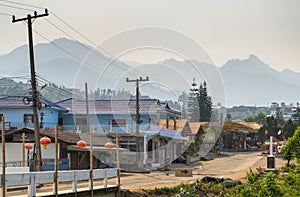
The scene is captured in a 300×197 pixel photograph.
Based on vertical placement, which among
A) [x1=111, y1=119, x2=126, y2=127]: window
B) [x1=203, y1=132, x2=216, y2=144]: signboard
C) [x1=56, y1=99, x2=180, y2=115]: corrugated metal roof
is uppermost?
[x1=56, y1=99, x2=180, y2=115]: corrugated metal roof

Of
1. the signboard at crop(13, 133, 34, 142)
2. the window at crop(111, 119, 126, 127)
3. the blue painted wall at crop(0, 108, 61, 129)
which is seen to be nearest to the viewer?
the signboard at crop(13, 133, 34, 142)

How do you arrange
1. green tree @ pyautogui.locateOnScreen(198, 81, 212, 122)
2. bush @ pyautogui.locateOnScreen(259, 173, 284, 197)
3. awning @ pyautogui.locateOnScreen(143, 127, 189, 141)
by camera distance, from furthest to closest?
1. green tree @ pyautogui.locateOnScreen(198, 81, 212, 122)
2. awning @ pyautogui.locateOnScreen(143, 127, 189, 141)
3. bush @ pyautogui.locateOnScreen(259, 173, 284, 197)

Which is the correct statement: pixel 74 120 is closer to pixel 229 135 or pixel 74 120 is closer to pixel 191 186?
pixel 191 186

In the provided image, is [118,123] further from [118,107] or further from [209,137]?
[209,137]

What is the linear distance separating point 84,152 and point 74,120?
41.1ft

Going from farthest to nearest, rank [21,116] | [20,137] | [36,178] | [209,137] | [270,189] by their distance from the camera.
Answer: [209,137] < [21,116] < [20,137] < [270,189] < [36,178]

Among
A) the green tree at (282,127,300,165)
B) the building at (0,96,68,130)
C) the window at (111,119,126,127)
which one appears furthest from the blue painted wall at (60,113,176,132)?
the green tree at (282,127,300,165)

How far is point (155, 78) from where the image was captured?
129 feet

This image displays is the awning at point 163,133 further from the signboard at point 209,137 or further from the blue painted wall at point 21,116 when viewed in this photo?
the signboard at point 209,137

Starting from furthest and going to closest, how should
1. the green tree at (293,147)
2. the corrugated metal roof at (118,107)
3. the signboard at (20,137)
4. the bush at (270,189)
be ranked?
the corrugated metal roof at (118,107) → the green tree at (293,147) → the signboard at (20,137) → the bush at (270,189)

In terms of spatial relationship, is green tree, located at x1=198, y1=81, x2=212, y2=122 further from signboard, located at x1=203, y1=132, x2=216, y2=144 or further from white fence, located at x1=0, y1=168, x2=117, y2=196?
white fence, located at x1=0, y1=168, x2=117, y2=196

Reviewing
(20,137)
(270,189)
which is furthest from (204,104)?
(270,189)

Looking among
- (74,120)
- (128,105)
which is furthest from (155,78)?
(74,120)

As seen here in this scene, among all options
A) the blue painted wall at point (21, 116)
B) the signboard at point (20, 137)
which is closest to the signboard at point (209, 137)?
the blue painted wall at point (21, 116)
